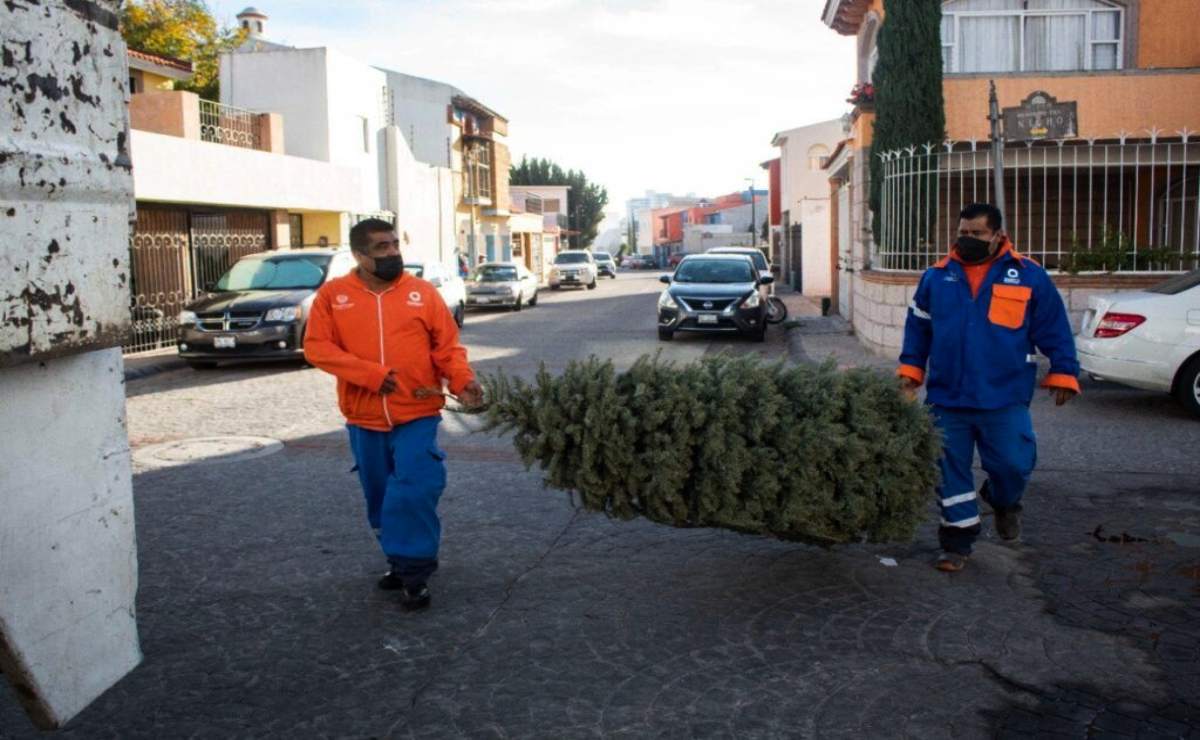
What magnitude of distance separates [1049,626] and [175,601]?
3881 millimetres

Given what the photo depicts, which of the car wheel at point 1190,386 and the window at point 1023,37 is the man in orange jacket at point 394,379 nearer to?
the car wheel at point 1190,386

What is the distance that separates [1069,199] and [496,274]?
1640 cm

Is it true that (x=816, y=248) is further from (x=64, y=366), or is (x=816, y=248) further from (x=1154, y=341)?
(x=64, y=366)

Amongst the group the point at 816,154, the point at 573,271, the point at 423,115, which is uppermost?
the point at 423,115

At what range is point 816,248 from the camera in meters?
34.7

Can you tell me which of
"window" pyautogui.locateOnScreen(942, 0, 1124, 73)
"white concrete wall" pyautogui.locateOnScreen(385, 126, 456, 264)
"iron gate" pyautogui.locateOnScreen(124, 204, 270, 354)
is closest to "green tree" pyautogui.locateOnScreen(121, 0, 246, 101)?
"white concrete wall" pyautogui.locateOnScreen(385, 126, 456, 264)

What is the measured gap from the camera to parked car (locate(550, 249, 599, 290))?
44.0 meters

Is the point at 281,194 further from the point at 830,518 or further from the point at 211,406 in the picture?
the point at 830,518

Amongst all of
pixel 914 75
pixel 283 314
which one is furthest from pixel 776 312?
pixel 283 314

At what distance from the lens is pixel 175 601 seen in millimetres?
5102

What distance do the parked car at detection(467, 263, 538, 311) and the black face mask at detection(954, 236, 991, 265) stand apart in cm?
2385

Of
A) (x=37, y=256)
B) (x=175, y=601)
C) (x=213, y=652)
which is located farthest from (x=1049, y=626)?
(x=37, y=256)

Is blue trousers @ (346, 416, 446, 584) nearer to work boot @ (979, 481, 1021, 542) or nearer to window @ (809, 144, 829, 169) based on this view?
work boot @ (979, 481, 1021, 542)

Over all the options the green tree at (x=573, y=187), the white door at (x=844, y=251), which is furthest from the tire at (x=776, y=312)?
the green tree at (x=573, y=187)
